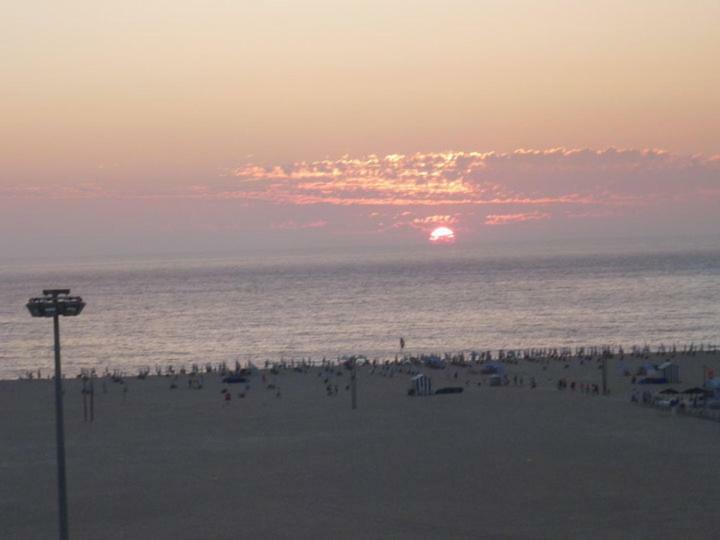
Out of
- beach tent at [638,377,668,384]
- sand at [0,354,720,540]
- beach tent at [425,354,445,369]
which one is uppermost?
beach tent at [425,354,445,369]

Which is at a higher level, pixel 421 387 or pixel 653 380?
pixel 421 387

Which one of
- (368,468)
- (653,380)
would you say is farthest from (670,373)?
(368,468)

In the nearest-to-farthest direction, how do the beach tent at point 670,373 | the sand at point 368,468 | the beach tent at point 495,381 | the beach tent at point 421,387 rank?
the sand at point 368,468
the beach tent at point 421,387
the beach tent at point 670,373
the beach tent at point 495,381

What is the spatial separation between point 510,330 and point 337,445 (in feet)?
197

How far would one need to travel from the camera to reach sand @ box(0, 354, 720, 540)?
65.1 feet

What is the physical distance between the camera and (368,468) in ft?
82.8

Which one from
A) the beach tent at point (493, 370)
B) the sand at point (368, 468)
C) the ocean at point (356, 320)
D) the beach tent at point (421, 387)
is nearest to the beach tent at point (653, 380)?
the sand at point (368, 468)

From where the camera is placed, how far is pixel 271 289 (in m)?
165

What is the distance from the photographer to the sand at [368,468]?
19844 mm

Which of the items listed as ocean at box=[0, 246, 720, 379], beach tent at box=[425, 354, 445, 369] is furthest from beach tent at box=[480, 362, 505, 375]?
ocean at box=[0, 246, 720, 379]

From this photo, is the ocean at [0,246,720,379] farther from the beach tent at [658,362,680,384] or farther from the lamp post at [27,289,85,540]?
the lamp post at [27,289,85,540]

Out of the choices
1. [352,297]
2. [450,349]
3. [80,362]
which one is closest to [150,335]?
[80,362]

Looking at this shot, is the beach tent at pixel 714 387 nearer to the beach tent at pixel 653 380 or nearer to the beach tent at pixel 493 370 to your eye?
the beach tent at pixel 653 380

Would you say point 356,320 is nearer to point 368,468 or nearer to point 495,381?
point 495,381
